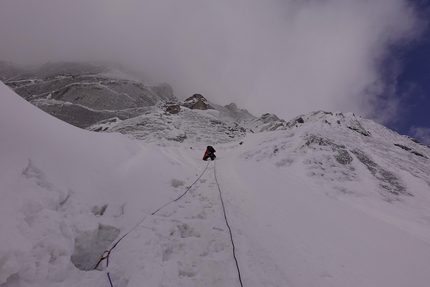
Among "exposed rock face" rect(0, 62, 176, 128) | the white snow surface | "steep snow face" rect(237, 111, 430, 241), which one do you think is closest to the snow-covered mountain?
"exposed rock face" rect(0, 62, 176, 128)

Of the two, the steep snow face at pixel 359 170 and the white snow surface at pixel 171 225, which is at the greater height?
the steep snow face at pixel 359 170

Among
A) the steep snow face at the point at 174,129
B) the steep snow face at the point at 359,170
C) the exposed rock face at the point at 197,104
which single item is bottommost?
the steep snow face at the point at 174,129

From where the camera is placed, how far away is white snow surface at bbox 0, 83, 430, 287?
228 centimetres

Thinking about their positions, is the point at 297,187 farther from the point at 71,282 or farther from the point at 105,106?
the point at 105,106

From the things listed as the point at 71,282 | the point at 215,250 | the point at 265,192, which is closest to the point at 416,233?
the point at 265,192

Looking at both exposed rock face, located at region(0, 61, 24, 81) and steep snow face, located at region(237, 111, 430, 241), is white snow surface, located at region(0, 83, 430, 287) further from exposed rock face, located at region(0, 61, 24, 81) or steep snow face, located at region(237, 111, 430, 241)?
exposed rock face, located at region(0, 61, 24, 81)

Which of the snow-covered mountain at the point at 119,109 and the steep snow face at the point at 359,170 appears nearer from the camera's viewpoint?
the steep snow face at the point at 359,170

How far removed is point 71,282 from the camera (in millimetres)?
2105

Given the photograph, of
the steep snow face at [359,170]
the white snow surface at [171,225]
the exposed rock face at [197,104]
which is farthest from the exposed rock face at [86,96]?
the white snow surface at [171,225]

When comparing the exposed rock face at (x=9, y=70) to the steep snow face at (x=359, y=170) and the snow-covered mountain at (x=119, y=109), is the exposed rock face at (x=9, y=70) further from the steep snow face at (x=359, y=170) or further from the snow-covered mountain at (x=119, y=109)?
the steep snow face at (x=359, y=170)

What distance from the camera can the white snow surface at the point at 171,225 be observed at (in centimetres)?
228

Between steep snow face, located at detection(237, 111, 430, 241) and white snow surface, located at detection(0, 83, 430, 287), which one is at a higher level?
steep snow face, located at detection(237, 111, 430, 241)

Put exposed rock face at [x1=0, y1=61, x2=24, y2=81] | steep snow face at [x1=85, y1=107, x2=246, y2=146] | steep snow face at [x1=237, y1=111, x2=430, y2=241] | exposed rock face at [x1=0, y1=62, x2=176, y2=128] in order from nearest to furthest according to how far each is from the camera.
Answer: steep snow face at [x1=237, y1=111, x2=430, y2=241], steep snow face at [x1=85, y1=107, x2=246, y2=146], exposed rock face at [x1=0, y1=62, x2=176, y2=128], exposed rock face at [x1=0, y1=61, x2=24, y2=81]

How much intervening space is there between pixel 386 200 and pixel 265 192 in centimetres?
383
